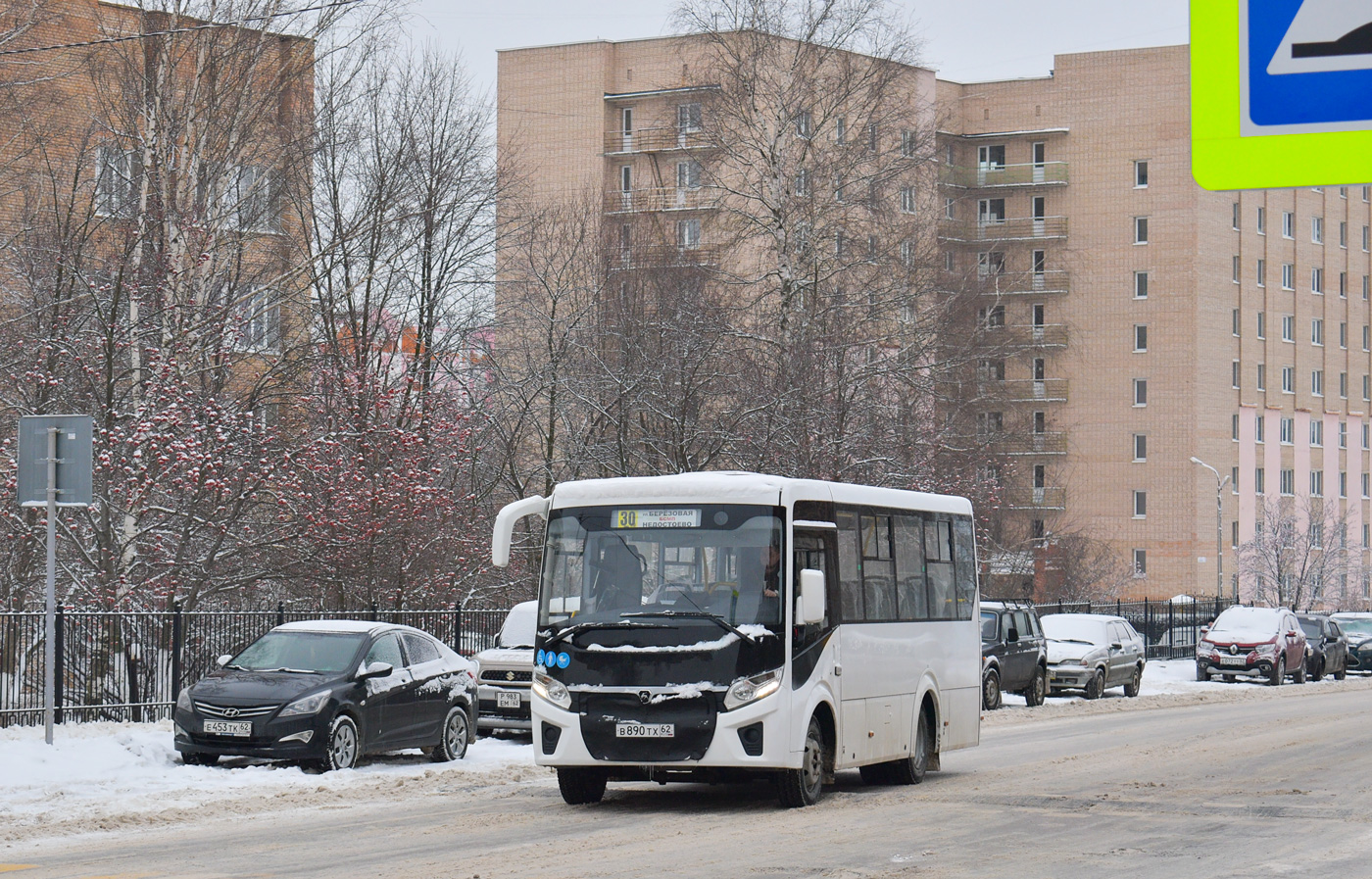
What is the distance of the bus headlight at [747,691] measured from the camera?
14.4m

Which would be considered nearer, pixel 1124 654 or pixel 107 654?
pixel 107 654

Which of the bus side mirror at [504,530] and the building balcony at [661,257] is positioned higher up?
the building balcony at [661,257]

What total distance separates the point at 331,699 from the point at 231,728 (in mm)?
1008

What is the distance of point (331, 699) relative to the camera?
17.7 metres

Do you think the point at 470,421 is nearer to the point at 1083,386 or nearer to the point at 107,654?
the point at 107,654

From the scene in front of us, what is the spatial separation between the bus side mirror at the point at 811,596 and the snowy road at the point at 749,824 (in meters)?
1.62

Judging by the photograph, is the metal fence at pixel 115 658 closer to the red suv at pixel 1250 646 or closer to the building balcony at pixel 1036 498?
the red suv at pixel 1250 646

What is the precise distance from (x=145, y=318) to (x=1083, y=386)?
2665 inches

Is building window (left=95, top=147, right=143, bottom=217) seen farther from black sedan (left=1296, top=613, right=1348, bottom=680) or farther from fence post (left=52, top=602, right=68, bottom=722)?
black sedan (left=1296, top=613, right=1348, bottom=680)

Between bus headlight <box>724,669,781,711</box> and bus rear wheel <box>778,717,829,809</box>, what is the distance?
63cm

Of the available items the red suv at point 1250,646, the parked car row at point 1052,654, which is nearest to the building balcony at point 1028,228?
the red suv at point 1250,646

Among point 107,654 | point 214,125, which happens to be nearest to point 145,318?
point 214,125

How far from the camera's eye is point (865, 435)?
34812 mm

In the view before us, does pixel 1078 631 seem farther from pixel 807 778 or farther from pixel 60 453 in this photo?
pixel 60 453
